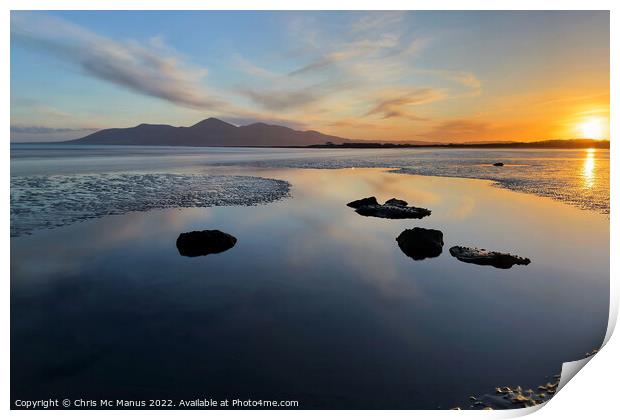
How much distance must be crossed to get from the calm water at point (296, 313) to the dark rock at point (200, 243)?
9.1 inches

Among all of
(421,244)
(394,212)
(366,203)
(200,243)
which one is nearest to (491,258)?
(421,244)

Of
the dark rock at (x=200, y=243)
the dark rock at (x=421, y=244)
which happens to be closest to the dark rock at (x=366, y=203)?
the dark rock at (x=421, y=244)

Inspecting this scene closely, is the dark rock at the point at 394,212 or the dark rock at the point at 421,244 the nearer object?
the dark rock at the point at 421,244

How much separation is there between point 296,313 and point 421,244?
3.98m

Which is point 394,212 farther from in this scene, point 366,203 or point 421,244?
point 421,244

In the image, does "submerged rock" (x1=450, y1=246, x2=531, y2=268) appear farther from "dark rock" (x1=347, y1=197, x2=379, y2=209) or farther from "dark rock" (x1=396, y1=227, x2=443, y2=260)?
"dark rock" (x1=347, y1=197, x2=379, y2=209)

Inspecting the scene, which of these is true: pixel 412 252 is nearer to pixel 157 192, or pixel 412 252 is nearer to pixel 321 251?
pixel 321 251

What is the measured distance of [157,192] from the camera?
14.8m

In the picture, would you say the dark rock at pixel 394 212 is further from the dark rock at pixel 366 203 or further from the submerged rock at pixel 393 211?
the dark rock at pixel 366 203

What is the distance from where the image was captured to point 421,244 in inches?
321

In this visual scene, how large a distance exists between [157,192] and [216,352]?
1178cm

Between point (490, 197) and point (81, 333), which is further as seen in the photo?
point (490, 197)

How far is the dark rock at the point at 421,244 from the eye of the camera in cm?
807
